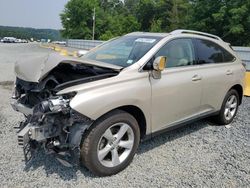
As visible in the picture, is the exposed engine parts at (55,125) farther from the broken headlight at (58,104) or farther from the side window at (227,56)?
the side window at (227,56)

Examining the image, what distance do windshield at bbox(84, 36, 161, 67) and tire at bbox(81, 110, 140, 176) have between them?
82 centimetres

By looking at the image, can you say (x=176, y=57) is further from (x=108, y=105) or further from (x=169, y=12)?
(x=169, y=12)

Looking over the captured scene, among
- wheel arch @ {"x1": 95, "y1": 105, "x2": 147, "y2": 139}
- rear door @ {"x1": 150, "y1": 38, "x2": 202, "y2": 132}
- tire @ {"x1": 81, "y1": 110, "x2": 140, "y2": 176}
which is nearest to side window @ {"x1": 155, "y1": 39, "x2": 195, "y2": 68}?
rear door @ {"x1": 150, "y1": 38, "x2": 202, "y2": 132}

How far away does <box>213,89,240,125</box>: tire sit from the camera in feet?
18.1

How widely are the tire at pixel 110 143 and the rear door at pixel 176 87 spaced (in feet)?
1.42

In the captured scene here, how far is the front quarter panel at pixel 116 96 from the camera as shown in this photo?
10.6ft

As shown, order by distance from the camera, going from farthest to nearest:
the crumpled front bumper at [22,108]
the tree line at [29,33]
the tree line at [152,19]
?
1. the tree line at [29,33]
2. the tree line at [152,19]
3. the crumpled front bumper at [22,108]

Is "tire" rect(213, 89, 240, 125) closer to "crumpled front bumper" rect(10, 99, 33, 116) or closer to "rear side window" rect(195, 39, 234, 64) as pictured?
"rear side window" rect(195, 39, 234, 64)

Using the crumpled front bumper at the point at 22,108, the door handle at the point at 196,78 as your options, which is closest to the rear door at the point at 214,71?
the door handle at the point at 196,78

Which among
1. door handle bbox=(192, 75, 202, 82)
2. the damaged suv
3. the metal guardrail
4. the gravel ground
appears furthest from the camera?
the metal guardrail

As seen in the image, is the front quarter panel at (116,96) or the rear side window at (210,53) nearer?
the front quarter panel at (116,96)

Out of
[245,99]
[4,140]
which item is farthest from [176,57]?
[245,99]

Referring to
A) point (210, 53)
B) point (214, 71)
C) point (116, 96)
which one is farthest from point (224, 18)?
point (116, 96)

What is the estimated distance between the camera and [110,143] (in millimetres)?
3602
